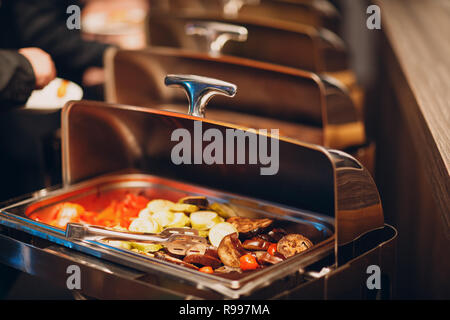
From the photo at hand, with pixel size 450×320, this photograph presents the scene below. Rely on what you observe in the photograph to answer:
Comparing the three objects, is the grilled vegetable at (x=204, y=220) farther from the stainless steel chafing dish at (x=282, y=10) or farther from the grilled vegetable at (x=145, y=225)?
the stainless steel chafing dish at (x=282, y=10)

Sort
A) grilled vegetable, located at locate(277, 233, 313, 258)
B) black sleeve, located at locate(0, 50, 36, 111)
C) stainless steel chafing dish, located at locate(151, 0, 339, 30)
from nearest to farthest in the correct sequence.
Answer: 1. grilled vegetable, located at locate(277, 233, 313, 258)
2. black sleeve, located at locate(0, 50, 36, 111)
3. stainless steel chafing dish, located at locate(151, 0, 339, 30)

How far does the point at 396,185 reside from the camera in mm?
2188

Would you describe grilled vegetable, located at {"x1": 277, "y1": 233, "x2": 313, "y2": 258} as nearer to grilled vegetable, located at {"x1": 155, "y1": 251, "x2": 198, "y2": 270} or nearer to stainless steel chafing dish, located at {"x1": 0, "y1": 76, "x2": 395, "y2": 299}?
stainless steel chafing dish, located at {"x1": 0, "y1": 76, "x2": 395, "y2": 299}

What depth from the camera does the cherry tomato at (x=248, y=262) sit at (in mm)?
924

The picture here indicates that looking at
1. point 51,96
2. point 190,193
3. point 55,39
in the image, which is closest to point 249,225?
point 190,193

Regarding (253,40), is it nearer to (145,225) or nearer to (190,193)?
(190,193)

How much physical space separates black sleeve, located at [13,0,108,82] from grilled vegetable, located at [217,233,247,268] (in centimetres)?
137

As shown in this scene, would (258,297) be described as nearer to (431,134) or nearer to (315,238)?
(315,238)

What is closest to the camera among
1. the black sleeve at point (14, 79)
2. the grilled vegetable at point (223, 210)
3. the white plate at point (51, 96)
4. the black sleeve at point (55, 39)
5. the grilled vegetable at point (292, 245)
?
the grilled vegetable at point (292, 245)

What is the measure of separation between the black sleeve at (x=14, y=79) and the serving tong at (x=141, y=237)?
0.53 meters

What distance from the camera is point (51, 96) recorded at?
1.80m

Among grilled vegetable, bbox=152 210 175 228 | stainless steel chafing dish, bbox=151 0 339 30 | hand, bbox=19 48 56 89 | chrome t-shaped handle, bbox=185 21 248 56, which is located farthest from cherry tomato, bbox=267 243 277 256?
stainless steel chafing dish, bbox=151 0 339 30

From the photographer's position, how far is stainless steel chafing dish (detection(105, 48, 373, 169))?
1.49 metres

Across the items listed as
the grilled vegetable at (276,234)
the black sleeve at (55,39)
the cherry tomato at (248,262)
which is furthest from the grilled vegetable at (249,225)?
the black sleeve at (55,39)
